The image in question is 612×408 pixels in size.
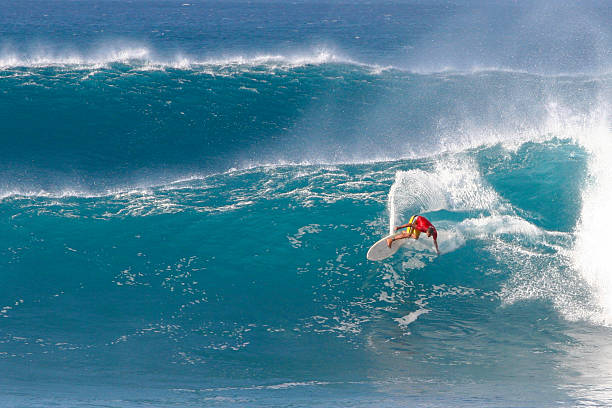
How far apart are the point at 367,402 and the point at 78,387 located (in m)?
5.14

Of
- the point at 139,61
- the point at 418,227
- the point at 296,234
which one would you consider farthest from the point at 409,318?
the point at 139,61

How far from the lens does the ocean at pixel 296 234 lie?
11.8m

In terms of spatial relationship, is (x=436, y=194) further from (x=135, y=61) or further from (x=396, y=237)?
(x=135, y=61)

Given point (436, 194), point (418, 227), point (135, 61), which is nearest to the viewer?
point (418, 227)

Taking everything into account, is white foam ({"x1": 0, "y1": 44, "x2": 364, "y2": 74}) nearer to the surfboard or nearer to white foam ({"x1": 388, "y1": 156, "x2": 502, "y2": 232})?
white foam ({"x1": 388, "y1": 156, "x2": 502, "y2": 232})

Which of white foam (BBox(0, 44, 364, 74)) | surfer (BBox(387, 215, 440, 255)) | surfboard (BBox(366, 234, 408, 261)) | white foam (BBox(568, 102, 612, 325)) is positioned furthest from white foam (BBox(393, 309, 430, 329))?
white foam (BBox(0, 44, 364, 74))

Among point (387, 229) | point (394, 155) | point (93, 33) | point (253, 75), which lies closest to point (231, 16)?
point (93, 33)

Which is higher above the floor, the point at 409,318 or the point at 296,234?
the point at 296,234

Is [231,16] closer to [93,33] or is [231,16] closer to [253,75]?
[93,33]

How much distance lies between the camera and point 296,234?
17641 mm

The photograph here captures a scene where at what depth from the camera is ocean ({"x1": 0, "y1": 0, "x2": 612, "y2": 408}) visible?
11750 millimetres

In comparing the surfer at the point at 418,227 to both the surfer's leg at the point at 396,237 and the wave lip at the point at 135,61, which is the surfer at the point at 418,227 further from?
the wave lip at the point at 135,61

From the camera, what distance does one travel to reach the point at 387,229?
17.7 metres

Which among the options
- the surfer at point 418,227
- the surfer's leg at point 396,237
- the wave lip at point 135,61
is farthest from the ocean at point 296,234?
the surfer at point 418,227
